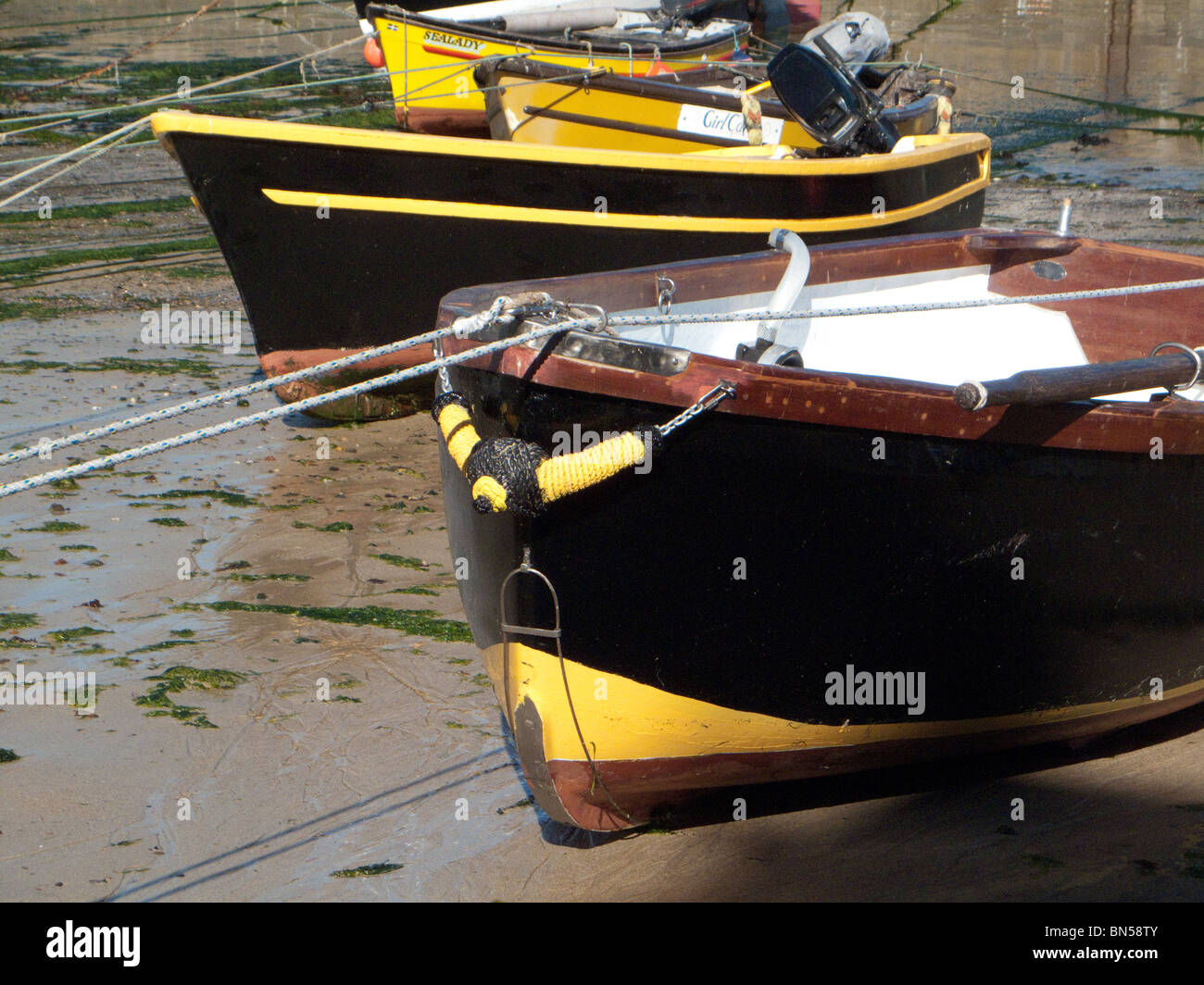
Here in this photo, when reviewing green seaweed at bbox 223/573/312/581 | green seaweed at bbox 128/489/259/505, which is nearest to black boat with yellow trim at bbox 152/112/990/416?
green seaweed at bbox 128/489/259/505

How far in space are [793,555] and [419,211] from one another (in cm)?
387

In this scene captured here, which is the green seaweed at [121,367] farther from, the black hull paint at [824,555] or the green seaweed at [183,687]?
the black hull paint at [824,555]

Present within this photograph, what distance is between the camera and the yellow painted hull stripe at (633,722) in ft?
10.5

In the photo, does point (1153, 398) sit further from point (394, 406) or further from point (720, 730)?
point (394, 406)

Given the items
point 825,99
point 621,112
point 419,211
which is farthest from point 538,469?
point 621,112

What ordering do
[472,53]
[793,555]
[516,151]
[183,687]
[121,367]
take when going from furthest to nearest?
1. [472,53]
2. [121,367]
3. [516,151]
4. [183,687]
5. [793,555]

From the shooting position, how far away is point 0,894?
124 inches

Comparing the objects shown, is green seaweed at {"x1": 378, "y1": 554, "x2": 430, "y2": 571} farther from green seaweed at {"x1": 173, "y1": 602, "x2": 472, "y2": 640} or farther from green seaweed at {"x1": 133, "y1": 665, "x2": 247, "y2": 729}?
green seaweed at {"x1": 133, "y1": 665, "x2": 247, "y2": 729}

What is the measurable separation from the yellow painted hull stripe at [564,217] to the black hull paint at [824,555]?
3.22 m

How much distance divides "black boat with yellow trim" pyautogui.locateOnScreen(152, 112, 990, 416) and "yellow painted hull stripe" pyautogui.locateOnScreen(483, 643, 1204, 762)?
11.7 feet

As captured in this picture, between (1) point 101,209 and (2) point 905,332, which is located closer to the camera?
(2) point 905,332

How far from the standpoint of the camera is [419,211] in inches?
250

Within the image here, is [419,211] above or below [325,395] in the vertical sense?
above

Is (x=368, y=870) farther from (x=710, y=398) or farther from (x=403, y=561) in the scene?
(x=403, y=561)
